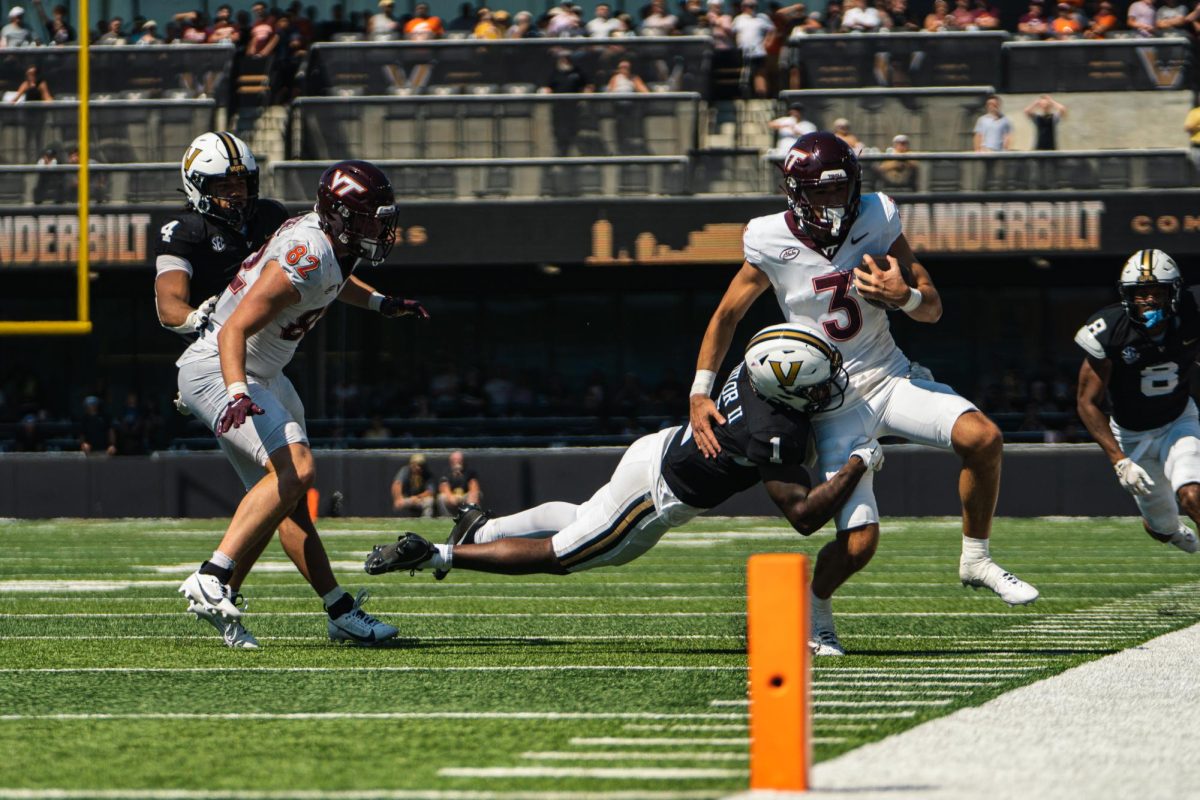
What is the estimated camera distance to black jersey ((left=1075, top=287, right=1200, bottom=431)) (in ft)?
28.7

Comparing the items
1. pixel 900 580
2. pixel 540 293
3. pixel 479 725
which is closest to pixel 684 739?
pixel 479 725

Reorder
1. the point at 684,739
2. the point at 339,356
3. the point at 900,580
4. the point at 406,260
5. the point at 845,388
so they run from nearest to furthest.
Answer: the point at 684,739 → the point at 845,388 → the point at 900,580 → the point at 406,260 → the point at 339,356

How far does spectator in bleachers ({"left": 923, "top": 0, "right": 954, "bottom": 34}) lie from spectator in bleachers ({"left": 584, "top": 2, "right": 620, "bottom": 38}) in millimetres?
3689

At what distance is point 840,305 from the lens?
6.51m

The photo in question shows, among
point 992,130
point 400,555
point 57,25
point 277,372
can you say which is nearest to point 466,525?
point 400,555

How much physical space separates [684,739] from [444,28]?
19.8 meters

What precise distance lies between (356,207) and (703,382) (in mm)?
1374

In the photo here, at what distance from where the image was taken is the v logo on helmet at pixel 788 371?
19.4 feet

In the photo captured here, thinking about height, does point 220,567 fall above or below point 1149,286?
below

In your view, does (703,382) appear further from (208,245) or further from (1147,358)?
(1147,358)

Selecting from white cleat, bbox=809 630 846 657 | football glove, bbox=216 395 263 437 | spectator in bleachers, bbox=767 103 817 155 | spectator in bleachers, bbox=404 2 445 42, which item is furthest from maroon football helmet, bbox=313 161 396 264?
spectator in bleachers, bbox=404 2 445 42

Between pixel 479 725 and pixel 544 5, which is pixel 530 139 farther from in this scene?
pixel 479 725

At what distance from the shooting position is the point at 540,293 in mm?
23531

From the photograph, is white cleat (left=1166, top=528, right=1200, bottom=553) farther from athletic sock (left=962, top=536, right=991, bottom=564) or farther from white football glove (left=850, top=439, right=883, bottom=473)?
white football glove (left=850, top=439, right=883, bottom=473)
